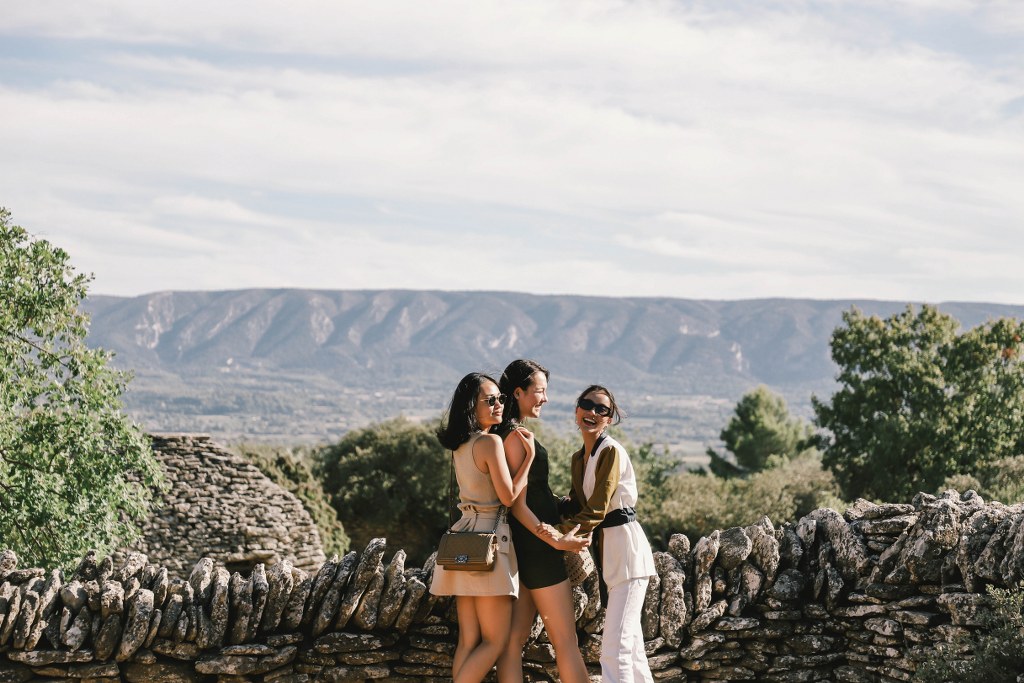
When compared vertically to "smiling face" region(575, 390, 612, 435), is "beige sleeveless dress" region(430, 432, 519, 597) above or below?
below

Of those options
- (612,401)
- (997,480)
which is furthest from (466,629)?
(997,480)

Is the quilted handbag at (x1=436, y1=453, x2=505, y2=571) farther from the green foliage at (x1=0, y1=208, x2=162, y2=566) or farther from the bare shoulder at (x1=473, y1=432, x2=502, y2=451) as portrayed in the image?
the green foliage at (x1=0, y1=208, x2=162, y2=566)

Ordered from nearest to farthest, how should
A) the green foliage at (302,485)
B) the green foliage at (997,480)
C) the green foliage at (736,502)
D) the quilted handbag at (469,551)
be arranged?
the quilted handbag at (469,551) → the green foliage at (997,480) → the green foliage at (302,485) → the green foliage at (736,502)

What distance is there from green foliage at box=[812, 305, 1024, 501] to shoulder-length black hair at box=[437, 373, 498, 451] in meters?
26.5

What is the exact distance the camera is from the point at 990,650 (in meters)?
5.84

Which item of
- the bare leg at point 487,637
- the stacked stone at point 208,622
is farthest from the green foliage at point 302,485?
the bare leg at point 487,637

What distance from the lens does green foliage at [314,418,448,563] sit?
33.2 m

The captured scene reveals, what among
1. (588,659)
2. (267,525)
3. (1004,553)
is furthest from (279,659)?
(267,525)

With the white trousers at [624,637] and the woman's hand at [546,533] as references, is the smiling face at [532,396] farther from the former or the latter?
the white trousers at [624,637]

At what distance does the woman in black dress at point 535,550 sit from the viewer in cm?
610

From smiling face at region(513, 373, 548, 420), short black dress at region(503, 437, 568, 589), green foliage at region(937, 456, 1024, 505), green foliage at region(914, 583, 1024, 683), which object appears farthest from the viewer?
green foliage at region(937, 456, 1024, 505)

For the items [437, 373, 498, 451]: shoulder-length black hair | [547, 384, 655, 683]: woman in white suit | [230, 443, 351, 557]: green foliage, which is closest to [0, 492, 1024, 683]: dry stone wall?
[547, 384, 655, 683]: woman in white suit

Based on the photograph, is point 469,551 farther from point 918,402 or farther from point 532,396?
point 918,402

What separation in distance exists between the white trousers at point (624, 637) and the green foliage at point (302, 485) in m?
19.3
